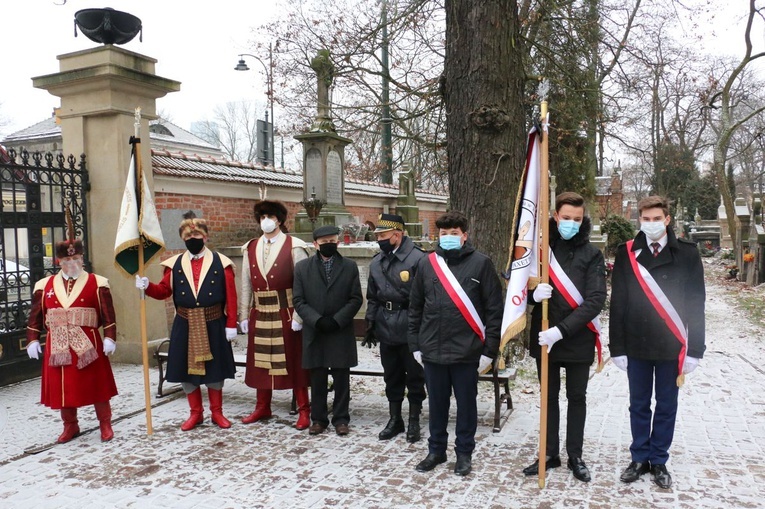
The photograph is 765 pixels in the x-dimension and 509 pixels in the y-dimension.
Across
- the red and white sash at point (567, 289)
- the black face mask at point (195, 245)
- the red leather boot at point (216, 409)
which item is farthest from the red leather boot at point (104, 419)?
the red and white sash at point (567, 289)

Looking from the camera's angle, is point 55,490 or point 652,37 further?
point 652,37

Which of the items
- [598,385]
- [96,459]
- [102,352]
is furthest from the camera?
[598,385]

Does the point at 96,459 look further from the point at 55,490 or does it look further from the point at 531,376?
the point at 531,376

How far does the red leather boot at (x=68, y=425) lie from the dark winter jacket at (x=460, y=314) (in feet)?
9.80

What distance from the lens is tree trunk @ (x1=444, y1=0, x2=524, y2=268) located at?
664 cm

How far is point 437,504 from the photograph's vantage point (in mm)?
3834

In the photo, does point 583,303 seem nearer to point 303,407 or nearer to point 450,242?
point 450,242

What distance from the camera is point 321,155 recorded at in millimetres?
11250

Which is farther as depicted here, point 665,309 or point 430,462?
point 430,462

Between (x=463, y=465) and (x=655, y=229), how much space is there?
2.06 m

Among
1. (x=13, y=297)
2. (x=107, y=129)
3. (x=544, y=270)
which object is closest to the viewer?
(x=544, y=270)

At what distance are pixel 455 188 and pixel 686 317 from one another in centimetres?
344

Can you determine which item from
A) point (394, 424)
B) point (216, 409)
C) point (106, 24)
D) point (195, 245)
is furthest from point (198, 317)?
point (106, 24)

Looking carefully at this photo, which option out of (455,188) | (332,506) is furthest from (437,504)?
(455,188)
